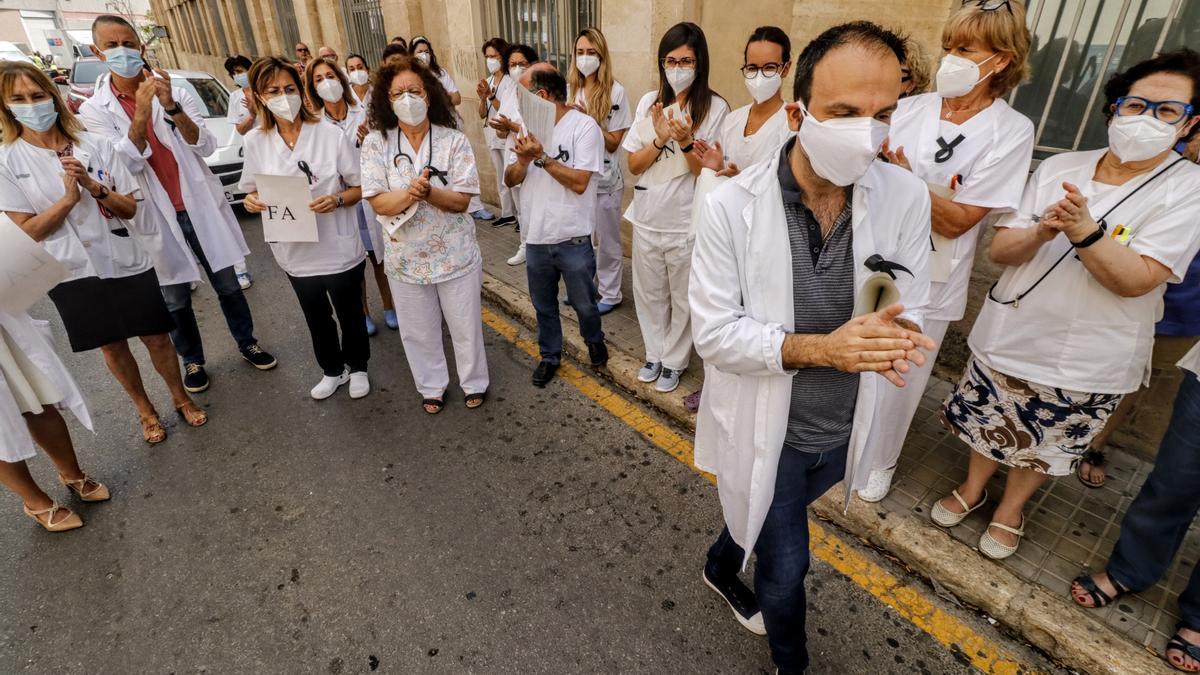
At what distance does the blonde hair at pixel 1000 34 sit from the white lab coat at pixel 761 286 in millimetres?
962

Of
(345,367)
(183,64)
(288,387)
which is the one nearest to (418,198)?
(345,367)

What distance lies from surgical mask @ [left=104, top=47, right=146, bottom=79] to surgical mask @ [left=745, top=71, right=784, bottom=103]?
407cm

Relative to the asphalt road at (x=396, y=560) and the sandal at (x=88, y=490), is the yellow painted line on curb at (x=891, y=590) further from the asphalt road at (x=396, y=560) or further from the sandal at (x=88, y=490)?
the sandal at (x=88, y=490)

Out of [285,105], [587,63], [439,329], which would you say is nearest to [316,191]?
[285,105]

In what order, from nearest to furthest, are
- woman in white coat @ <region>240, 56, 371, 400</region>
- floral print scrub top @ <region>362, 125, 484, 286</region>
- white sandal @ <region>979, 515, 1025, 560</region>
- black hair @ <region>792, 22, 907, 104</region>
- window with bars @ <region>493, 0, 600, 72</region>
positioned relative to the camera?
black hair @ <region>792, 22, 907, 104</region> < white sandal @ <region>979, 515, 1025, 560</region> < floral print scrub top @ <region>362, 125, 484, 286</region> < woman in white coat @ <region>240, 56, 371, 400</region> < window with bars @ <region>493, 0, 600, 72</region>

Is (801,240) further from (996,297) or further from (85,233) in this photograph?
(85,233)

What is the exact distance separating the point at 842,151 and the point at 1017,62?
138cm

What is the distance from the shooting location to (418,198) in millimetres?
3186

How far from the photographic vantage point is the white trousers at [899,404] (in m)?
2.66

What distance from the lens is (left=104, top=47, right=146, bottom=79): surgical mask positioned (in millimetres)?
3807

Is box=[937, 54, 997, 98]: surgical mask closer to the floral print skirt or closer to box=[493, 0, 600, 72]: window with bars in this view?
the floral print skirt

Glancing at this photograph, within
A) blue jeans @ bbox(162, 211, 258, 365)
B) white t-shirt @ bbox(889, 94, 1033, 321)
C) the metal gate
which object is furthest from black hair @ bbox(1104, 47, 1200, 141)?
the metal gate

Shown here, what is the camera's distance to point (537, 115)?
341cm

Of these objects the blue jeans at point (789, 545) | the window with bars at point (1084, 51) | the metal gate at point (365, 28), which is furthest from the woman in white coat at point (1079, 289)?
the metal gate at point (365, 28)
